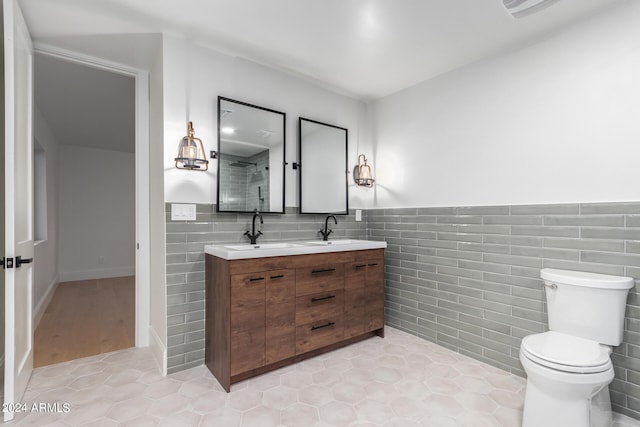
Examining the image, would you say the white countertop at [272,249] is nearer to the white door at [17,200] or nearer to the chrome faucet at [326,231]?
the chrome faucet at [326,231]

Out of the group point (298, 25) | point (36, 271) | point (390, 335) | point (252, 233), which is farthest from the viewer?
point (36, 271)

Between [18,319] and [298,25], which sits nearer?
[18,319]

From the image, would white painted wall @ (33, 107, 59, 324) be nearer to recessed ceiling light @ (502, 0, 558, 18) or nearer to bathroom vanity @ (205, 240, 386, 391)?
bathroom vanity @ (205, 240, 386, 391)

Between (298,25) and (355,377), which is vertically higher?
(298,25)

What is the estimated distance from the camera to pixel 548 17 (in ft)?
6.65

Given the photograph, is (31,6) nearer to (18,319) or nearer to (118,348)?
(18,319)

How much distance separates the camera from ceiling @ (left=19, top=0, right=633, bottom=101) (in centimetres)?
195

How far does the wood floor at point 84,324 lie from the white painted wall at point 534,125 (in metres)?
3.14

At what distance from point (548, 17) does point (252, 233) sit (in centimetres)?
258

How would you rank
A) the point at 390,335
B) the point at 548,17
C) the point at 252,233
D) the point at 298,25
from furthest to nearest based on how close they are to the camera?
the point at 390,335
the point at 252,233
the point at 298,25
the point at 548,17

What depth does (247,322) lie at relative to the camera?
6.91 feet

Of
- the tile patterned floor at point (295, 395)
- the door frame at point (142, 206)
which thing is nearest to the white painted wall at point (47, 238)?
the door frame at point (142, 206)

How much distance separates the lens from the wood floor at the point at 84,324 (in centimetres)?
266

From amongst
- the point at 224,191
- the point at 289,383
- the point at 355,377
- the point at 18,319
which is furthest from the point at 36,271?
the point at 355,377
